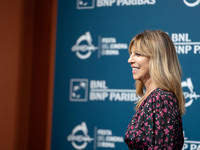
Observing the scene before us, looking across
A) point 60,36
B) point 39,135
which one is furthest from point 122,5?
point 39,135

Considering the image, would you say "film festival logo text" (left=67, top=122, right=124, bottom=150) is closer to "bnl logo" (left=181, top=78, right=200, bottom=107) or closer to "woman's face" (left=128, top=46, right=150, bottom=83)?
"bnl logo" (left=181, top=78, right=200, bottom=107)

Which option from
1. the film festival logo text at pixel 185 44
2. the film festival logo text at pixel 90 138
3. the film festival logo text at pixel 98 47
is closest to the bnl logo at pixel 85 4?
the film festival logo text at pixel 98 47

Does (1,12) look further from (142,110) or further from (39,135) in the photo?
(142,110)

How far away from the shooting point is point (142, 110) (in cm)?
175

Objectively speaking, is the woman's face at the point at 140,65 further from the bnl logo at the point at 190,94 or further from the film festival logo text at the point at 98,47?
the film festival logo text at the point at 98,47

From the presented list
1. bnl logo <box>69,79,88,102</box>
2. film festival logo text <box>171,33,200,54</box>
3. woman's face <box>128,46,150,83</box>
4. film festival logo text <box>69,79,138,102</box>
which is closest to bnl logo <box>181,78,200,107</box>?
film festival logo text <box>171,33,200,54</box>

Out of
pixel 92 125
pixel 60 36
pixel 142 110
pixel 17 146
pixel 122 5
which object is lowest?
pixel 17 146

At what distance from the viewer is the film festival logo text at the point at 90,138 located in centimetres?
362

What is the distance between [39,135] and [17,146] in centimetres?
29

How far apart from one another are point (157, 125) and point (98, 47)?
7.26 feet

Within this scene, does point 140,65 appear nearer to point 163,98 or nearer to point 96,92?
point 163,98

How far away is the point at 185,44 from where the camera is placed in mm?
3346

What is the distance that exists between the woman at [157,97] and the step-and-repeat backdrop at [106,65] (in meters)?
1.57

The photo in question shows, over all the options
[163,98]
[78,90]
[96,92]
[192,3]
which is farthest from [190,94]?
[163,98]
